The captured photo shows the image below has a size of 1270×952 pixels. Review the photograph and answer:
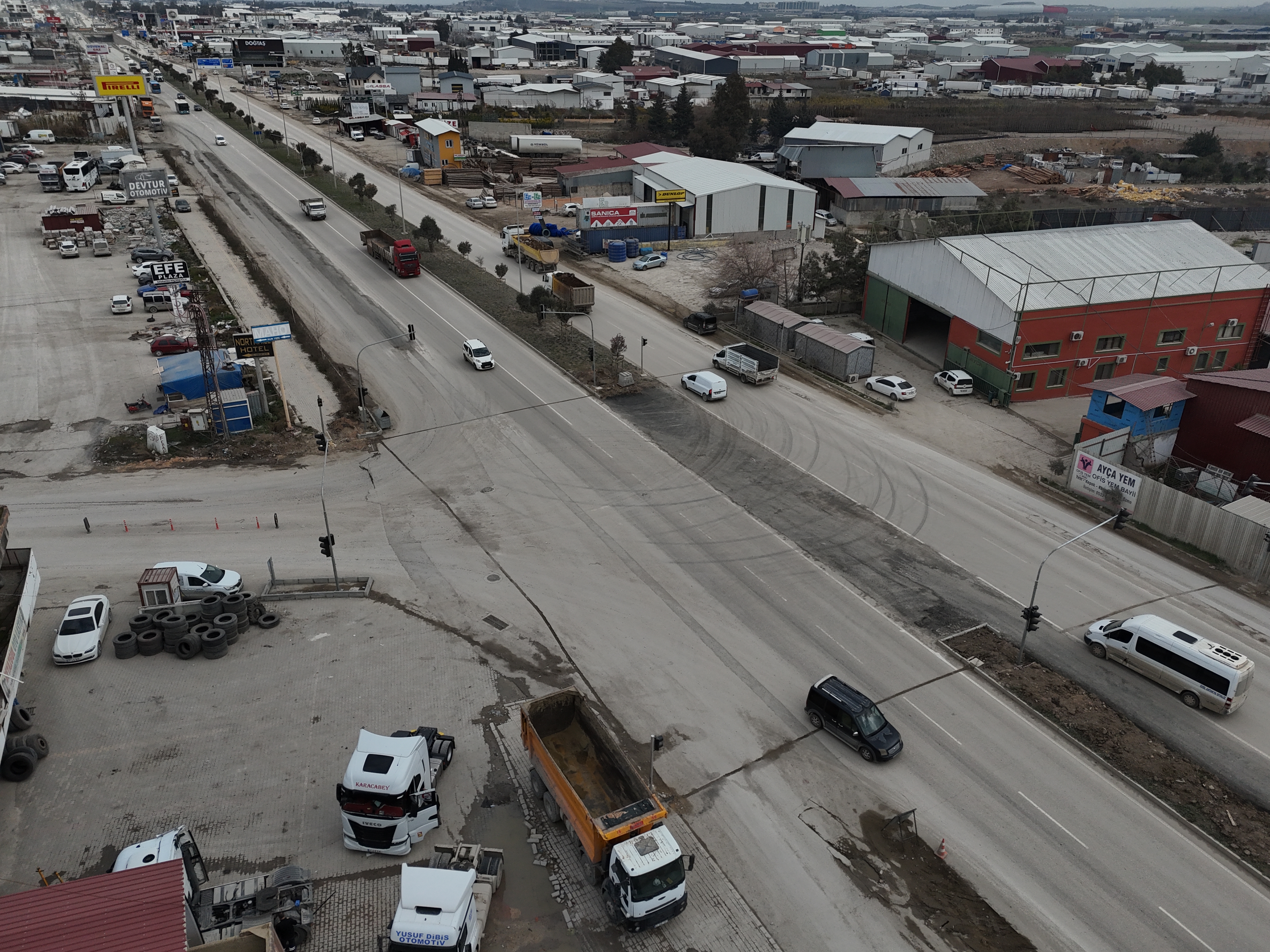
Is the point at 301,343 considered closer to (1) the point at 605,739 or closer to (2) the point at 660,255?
(2) the point at 660,255

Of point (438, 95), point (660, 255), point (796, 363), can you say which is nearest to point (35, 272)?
point (660, 255)

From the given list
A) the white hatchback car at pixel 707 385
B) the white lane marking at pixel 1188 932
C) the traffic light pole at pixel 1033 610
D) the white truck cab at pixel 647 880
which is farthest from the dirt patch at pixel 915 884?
the white hatchback car at pixel 707 385

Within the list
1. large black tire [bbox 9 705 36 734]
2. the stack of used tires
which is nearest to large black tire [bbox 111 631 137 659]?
large black tire [bbox 9 705 36 734]

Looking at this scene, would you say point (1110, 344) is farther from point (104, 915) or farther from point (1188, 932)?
point (104, 915)

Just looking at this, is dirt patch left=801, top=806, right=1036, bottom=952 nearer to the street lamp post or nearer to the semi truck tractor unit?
the semi truck tractor unit

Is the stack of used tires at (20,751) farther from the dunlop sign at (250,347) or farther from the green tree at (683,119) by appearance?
the green tree at (683,119)

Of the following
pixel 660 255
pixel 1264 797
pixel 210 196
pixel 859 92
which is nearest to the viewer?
pixel 1264 797
